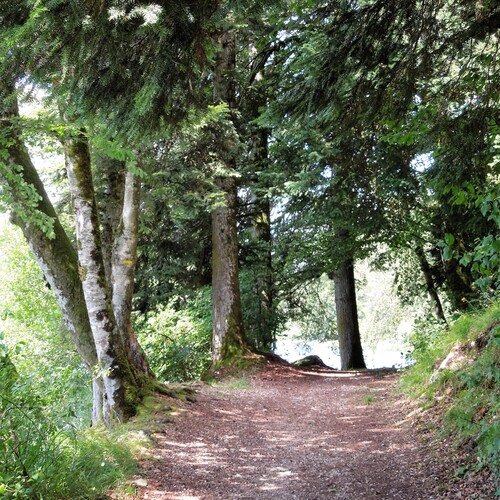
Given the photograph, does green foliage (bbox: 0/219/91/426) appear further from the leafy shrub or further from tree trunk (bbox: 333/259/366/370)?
tree trunk (bbox: 333/259/366/370)

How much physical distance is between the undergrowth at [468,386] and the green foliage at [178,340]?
5.28 meters

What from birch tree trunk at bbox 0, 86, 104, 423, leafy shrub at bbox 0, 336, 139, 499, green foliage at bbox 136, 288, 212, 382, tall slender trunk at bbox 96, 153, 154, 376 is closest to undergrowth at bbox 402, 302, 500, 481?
leafy shrub at bbox 0, 336, 139, 499

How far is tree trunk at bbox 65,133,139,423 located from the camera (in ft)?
21.2

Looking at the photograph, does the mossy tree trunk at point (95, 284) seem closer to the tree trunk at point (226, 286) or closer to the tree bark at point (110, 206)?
the tree bark at point (110, 206)

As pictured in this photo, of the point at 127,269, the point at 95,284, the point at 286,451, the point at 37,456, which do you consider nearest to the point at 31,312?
the point at 127,269

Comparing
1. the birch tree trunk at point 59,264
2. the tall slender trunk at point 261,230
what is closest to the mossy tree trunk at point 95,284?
the birch tree trunk at point 59,264

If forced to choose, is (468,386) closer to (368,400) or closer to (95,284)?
(368,400)

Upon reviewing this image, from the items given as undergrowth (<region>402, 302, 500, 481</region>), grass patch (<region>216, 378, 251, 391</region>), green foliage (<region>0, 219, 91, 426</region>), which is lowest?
grass patch (<region>216, 378, 251, 391</region>)

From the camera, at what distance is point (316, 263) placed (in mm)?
14180

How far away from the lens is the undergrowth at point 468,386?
4107 millimetres

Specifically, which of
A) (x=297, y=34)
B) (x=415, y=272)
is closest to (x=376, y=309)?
(x=415, y=272)

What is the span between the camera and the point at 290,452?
5.59 meters

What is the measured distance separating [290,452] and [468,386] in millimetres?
2051

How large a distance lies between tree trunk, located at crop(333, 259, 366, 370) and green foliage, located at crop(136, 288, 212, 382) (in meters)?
4.52
